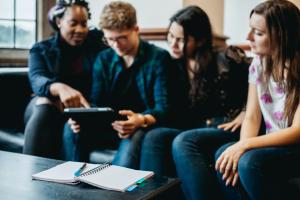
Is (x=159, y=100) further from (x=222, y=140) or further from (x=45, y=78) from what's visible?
(x=45, y=78)

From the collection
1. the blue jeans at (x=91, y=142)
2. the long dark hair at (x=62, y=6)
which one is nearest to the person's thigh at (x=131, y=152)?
the blue jeans at (x=91, y=142)

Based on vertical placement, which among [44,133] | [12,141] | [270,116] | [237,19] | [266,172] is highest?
[237,19]

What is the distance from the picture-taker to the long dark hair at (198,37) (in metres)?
1.99

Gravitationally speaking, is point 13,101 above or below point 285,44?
below

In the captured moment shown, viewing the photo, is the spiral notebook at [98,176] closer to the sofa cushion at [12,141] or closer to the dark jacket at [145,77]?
the dark jacket at [145,77]

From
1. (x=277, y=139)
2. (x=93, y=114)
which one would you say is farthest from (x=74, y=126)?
(x=277, y=139)

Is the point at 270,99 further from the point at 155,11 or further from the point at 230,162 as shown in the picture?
the point at 155,11

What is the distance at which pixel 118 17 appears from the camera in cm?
194

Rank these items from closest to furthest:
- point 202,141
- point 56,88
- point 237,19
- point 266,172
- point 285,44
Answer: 1. point 266,172
2. point 285,44
3. point 202,141
4. point 56,88
5. point 237,19

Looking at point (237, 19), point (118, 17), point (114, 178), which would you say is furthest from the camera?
point (237, 19)

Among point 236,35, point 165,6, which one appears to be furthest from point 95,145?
point 236,35

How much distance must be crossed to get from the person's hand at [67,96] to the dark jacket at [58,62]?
0.37ft

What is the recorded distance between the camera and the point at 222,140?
5.84 feet

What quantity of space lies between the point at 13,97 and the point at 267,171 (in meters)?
1.41
